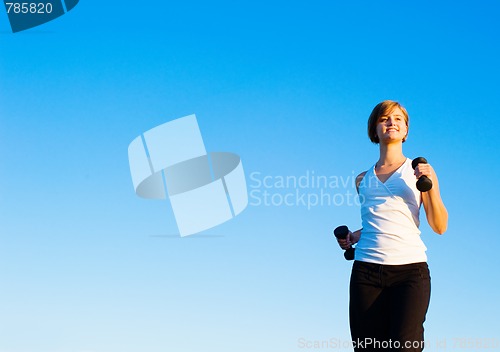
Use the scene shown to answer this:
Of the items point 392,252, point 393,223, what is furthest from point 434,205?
point 392,252

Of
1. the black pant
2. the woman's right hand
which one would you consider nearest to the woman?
the black pant

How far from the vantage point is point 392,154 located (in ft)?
15.6

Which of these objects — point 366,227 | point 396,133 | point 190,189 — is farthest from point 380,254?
point 190,189

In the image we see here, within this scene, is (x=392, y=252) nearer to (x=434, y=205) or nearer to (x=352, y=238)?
(x=434, y=205)

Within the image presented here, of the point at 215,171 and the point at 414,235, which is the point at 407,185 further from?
the point at 215,171

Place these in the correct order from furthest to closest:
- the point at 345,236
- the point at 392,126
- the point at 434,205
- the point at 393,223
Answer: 1. the point at 345,236
2. the point at 392,126
3. the point at 393,223
4. the point at 434,205

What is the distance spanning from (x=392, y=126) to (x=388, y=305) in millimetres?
1284

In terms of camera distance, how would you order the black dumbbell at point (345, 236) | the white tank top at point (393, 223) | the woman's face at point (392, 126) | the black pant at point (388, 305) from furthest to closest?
the black dumbbell at point (345, 236) < the woman's face at point (392, 126) < the white tank top at point (393, 223) < the black pant at point (388, 305)

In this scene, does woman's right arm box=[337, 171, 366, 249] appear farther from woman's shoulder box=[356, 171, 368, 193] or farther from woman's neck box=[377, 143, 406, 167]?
woman's neck box=[377, 143, 406, 167]

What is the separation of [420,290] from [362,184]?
936 millimetres

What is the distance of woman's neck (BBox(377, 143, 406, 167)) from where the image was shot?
4738 mm

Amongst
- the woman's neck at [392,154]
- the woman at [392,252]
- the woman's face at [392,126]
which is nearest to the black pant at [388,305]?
the woman at [392,252]

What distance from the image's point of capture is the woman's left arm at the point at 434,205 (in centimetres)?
430

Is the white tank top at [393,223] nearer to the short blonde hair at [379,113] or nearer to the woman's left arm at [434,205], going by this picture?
the woman's left arm at [434,205]
